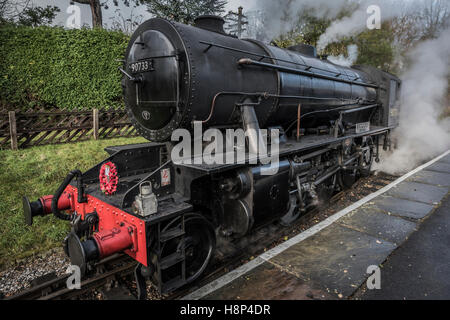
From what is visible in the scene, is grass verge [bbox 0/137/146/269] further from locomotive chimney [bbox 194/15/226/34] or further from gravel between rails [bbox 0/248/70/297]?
locomotive chimney [bbox 194/15/226/34]

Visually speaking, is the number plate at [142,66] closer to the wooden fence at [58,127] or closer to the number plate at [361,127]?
the number plate at [361,127]

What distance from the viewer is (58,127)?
8305 mm

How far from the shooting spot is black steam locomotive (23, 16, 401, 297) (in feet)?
9.06

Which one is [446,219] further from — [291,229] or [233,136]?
[233,136]

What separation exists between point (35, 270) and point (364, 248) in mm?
4493

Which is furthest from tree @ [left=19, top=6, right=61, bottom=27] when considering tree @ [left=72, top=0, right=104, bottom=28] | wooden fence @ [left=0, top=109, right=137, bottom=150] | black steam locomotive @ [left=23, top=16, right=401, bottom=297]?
black steam locomotive @ [left=23, top=16, right=401, bottom=297]

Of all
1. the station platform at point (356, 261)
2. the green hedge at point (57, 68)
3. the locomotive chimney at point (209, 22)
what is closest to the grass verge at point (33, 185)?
the station platform at point (356, 261)

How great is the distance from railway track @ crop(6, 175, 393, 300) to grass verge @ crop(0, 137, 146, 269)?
137cm

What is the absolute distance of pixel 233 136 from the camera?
12.4 ft

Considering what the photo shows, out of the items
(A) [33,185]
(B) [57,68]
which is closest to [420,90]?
(A) [33,185]

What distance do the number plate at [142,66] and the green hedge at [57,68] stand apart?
8.20m

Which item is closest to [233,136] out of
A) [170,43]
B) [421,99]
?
[170,43]

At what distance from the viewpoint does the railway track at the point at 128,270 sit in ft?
9.64

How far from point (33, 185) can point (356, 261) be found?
19.8ft
